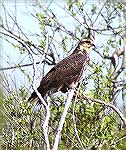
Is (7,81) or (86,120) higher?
(7,81)

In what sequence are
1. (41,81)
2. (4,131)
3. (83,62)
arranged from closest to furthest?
(41,81) → (83,62) → (4,131)

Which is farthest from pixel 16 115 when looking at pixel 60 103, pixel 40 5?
pixel 40 5

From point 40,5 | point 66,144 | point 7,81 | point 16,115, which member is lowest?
point 66,144

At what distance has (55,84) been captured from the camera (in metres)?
3.75

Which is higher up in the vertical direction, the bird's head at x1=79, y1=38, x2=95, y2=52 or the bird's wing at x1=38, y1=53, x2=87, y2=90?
the bird's head at x1=79, y1=38, x2=95, y2=52

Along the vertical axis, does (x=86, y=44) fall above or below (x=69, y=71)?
above

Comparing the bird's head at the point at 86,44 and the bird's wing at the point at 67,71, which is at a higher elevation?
the bird's head at the point at 86,44

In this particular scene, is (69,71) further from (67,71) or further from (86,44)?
Result: (86,44)

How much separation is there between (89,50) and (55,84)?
543 millimetres

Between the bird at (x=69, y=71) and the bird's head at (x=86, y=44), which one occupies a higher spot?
the bird's head at (x=86, y=44)

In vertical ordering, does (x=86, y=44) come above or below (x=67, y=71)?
above

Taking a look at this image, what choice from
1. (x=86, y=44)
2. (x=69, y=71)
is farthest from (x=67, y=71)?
(x=86, y=44)

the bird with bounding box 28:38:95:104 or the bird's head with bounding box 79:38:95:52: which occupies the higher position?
the bird's head with bounding box 79:38:95:52

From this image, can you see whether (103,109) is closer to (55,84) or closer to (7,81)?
(55,84)
